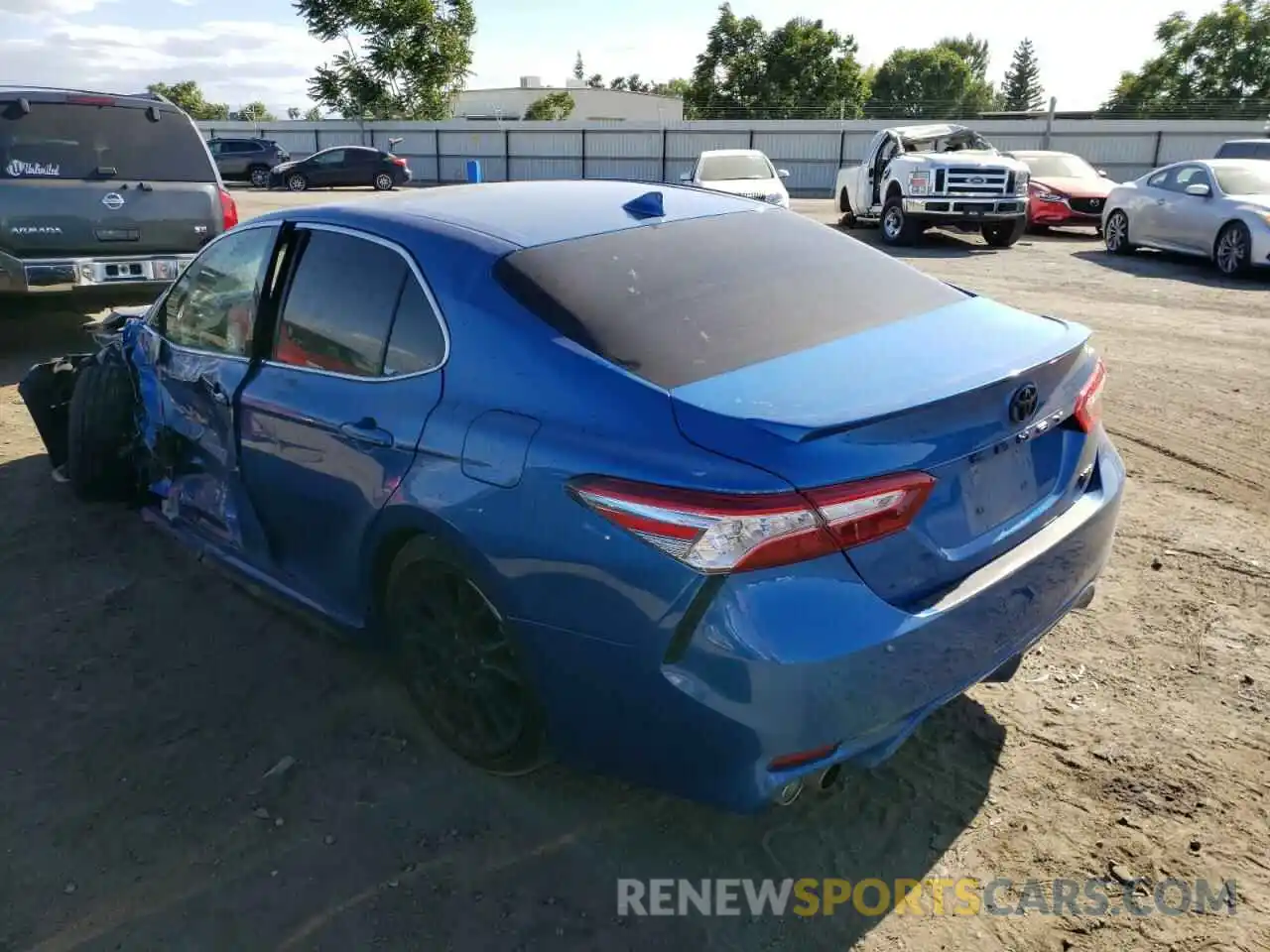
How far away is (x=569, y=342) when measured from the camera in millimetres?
2588

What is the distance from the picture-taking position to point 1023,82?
126m

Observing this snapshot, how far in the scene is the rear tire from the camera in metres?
14.8

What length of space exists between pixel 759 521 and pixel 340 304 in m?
1.78

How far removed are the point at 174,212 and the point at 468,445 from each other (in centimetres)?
682

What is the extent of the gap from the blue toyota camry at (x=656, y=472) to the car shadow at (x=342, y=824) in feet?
0.88

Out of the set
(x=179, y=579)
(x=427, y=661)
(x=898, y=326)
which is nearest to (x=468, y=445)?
(x=427, y=661)

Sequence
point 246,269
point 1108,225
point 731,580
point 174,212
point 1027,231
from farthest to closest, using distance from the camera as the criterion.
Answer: point 1027,231 < point 1108,225 < point 174,212 < point 246,269 < point 731,580

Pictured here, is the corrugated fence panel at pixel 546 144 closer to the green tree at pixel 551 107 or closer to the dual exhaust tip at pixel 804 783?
the green tree at pixel 551 107

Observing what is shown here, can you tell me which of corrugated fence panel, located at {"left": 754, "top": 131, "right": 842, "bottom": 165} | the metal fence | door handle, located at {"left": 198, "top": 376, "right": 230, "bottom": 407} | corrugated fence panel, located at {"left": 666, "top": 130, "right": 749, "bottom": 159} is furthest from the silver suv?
door handle, located at {"left": 198, "top": 376, "right": 230, "bottom": 407}

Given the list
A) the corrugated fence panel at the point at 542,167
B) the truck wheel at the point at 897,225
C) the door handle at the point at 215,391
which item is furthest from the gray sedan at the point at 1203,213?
the corrugated fence panel at the point at 542,167

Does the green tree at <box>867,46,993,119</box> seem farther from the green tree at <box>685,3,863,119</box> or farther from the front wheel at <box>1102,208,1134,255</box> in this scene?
the front wheel at <box>1102,208,1134,255</box>

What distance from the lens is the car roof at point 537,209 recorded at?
3098 millimetres

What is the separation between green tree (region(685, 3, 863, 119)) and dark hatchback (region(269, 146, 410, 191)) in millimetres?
38312

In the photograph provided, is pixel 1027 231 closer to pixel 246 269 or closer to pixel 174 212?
pixel 174 212
